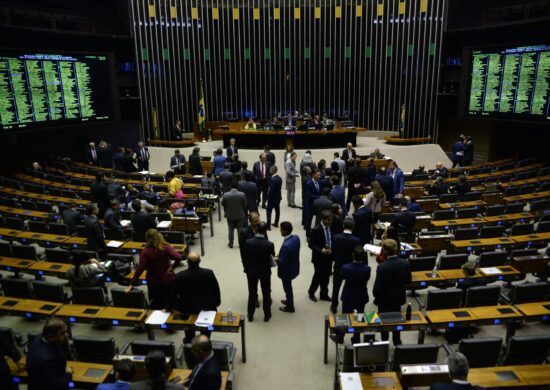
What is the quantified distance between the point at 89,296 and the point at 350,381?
10.9 ft

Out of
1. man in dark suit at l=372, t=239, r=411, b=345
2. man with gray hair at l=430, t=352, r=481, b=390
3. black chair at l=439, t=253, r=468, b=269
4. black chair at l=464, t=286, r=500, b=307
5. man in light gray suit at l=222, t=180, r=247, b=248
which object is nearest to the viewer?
man with gray hair at l=430, t=352, r=481, b=390

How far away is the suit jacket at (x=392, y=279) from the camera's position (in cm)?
492

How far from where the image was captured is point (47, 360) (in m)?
3.48

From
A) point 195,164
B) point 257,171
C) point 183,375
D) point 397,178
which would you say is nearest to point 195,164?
point 195,164

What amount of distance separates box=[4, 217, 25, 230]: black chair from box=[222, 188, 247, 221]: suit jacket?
12.6ft

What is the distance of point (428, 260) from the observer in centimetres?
623

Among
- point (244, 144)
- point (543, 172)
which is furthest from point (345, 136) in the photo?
point (543, 172)

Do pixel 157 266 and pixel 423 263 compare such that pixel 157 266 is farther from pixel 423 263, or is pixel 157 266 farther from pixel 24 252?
pixel 423 263

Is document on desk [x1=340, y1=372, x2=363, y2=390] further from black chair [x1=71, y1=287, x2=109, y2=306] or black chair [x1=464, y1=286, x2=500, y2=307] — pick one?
black chair [x1=71, y1=287, x2=109, y2=306]

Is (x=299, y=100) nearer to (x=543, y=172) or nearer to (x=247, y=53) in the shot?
(x=247, y=53)

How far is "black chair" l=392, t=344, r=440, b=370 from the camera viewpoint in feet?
13.4

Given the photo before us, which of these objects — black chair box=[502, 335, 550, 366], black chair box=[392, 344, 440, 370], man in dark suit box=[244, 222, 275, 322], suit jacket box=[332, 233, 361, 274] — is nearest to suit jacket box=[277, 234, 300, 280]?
man in dark suit box=[244, 222, 275, 322]

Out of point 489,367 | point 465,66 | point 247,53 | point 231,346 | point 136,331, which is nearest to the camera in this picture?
point 489,367

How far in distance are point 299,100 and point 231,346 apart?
1708 cm
